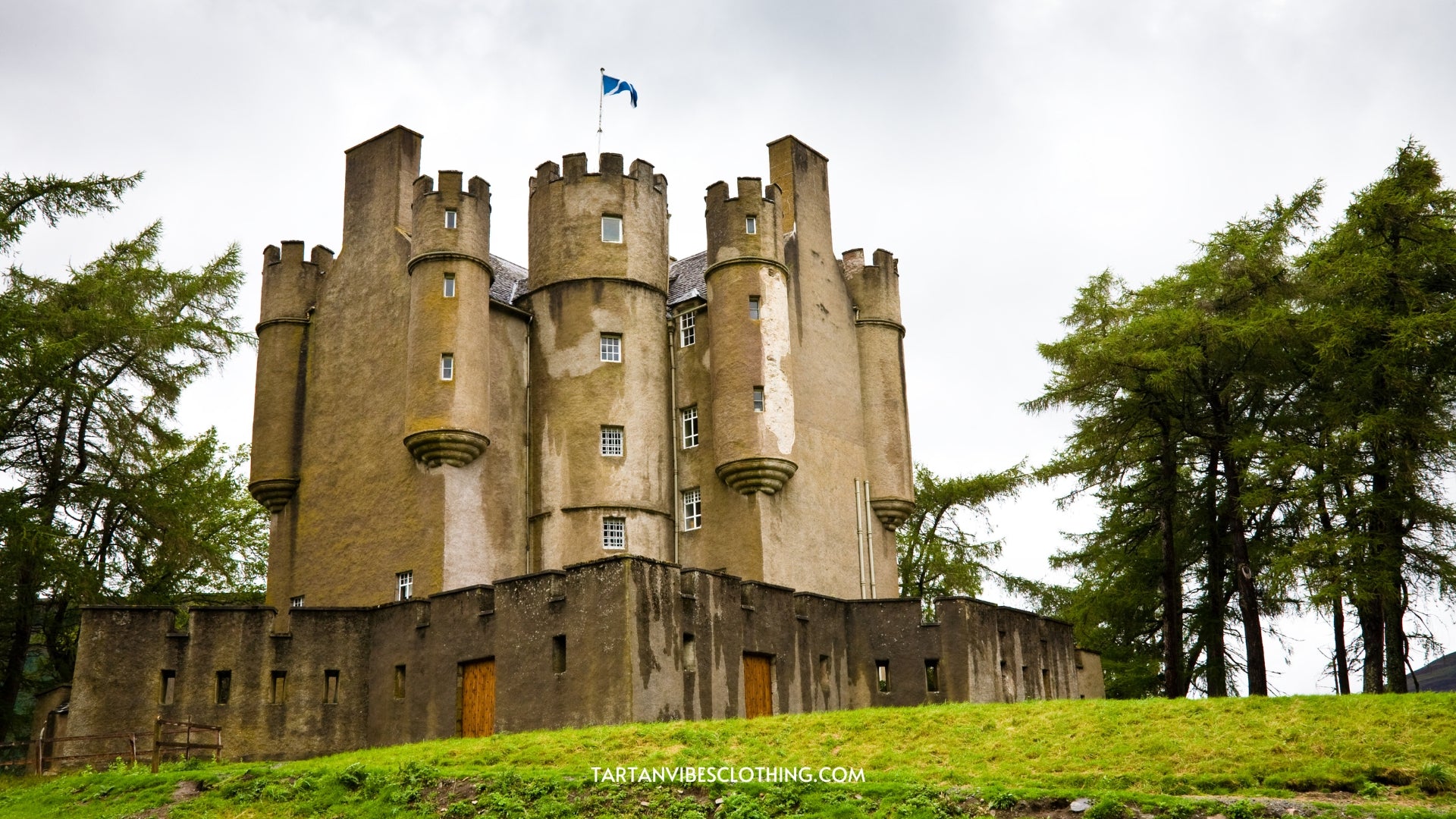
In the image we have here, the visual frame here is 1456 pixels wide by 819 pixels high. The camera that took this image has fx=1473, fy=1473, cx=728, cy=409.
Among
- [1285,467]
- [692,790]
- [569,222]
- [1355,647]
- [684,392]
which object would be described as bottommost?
[692,790]

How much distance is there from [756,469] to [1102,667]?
14.6 meters

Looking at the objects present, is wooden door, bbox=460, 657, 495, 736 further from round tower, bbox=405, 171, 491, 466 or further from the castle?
round tower, bbox=405, 171, 491, 466

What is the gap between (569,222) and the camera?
45.0 m

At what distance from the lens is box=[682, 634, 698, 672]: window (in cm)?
3425

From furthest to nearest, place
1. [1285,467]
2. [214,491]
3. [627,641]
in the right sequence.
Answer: [214,491], [1285,467], [627,641]

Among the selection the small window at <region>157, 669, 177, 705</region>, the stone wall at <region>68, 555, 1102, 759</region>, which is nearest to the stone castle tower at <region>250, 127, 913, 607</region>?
the stone wall at <region>68, 555, 1102, 759</region>

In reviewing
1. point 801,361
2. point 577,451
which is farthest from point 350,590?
point 801,361

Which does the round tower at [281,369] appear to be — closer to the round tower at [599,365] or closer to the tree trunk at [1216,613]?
the round tower at [599,365]

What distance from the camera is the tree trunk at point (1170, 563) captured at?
140 ft

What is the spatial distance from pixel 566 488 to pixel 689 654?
31.2 feet

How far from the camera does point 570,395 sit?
43406mm

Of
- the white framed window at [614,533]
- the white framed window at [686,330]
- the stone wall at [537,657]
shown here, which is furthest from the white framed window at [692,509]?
the stone wall at [537,657]

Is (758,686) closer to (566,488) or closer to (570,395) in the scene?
(566,488)

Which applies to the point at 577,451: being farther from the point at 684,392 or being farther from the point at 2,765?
the point at 2,765
